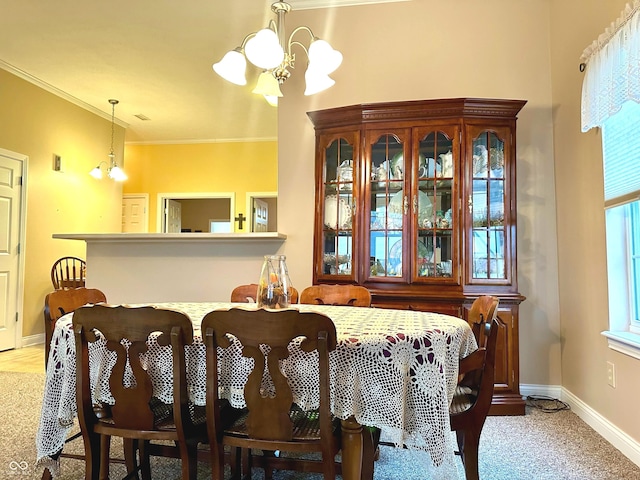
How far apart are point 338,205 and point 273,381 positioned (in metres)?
1.93

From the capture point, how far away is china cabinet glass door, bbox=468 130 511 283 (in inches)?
112

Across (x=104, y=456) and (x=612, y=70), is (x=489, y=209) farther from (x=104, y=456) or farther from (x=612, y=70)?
(x=104, y=456)

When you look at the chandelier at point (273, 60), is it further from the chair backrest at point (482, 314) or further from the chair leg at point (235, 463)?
the chair leg at point (235, 463)

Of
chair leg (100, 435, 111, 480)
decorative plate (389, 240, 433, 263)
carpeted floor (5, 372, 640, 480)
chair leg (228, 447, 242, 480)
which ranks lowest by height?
carpeted floor (5, 372, 640, 480)

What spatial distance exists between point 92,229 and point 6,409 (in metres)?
3.49

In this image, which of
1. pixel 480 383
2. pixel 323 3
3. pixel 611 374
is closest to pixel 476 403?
pixel 480 383

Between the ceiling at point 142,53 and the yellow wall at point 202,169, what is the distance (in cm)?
67

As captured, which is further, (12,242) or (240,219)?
(240,219)

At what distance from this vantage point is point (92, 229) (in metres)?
5.88

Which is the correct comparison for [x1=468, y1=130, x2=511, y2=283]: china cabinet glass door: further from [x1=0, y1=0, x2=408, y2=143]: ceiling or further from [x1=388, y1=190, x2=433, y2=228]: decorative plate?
[x1=0, y1=0, x2=408, y2=143]: ceiling

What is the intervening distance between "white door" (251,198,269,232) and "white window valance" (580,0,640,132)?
17.1 ft

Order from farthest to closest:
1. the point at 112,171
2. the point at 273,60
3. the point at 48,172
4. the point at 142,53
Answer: the point at 112,171 < the point at 48,172 < the point at 142,53 < the point at 273,60

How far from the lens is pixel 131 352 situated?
1381 millimetres

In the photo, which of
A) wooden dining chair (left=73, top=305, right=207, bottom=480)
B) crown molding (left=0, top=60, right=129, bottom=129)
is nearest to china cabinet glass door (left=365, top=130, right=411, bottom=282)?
wooden dining chair (left=73, top=305, right=207, bottom=480)
